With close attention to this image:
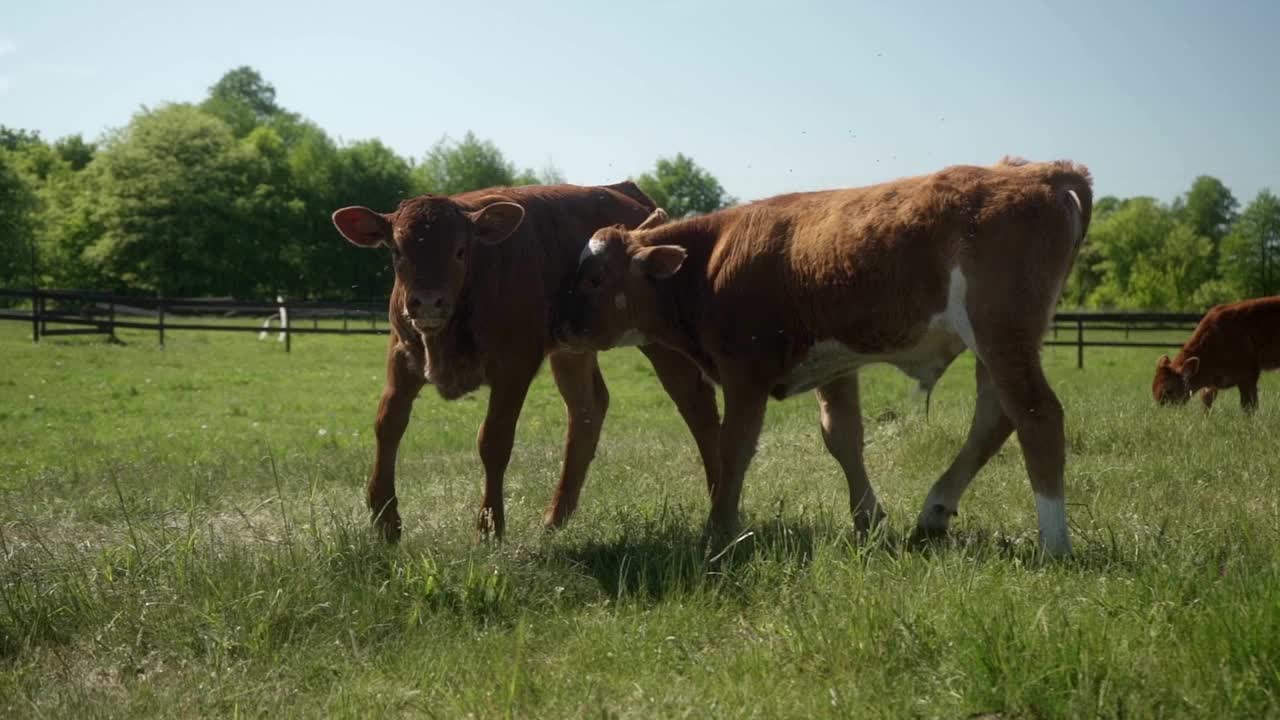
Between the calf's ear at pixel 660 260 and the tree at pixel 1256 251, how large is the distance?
68.6 m

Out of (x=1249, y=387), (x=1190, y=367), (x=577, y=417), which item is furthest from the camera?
(x=1190, y=367)

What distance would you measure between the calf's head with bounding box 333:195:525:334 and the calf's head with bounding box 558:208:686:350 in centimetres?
54

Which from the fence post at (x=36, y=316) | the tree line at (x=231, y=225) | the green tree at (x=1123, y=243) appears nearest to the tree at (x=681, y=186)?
the tree line at (x=231, y=225)

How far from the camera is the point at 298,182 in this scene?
70.5m

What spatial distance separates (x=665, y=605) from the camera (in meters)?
4.72

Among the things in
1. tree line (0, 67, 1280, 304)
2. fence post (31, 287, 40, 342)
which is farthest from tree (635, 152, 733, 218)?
fence post (31, 287, 40, 342)

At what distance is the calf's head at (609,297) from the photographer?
6902mm

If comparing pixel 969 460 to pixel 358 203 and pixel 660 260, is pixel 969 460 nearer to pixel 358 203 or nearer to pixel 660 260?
pixel 660 260

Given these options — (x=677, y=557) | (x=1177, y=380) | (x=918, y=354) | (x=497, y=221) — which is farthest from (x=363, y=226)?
(x=1177, y=380)

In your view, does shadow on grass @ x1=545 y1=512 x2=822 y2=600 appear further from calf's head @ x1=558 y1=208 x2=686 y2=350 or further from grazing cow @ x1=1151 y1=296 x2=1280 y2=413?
grazing cow @ x1=1151 y1=296 x2=1280 y2=413

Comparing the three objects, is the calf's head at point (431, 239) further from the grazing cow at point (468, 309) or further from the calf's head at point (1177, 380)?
the calf's head at point (1177, 380)

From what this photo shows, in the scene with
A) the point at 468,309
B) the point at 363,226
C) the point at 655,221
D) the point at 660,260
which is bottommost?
the point at 468,309

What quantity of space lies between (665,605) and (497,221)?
278 cm

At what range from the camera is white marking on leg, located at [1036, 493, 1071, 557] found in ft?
17.3
